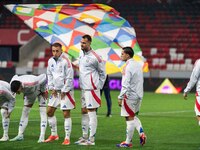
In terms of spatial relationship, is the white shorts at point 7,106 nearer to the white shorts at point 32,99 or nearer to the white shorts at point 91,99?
the white shorts at point 32,99

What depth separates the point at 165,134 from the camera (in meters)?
16.5

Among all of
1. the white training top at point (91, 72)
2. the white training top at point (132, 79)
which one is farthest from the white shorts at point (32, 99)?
the white training top at point (132, 79)

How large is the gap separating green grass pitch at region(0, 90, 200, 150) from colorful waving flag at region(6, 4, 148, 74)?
1991mm

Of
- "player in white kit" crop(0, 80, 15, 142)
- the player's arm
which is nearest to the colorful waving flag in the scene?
"player in white kit" crop(0, 80, 15, 142)

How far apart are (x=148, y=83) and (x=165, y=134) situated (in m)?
20.6

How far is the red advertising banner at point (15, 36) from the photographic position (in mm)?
46625

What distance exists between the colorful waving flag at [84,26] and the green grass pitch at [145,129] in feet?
6.53

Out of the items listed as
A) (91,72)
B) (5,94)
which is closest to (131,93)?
(91,72)

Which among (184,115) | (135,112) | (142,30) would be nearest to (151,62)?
(142,30)

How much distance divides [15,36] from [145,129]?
3004 centimetres

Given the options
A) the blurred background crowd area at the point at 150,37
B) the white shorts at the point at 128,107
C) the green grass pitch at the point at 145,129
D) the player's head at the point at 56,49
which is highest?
the blurred background crowd area at the point at 150,37

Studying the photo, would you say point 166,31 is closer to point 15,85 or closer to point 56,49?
point 56,49

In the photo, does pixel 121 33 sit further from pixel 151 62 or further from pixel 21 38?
pixel 21 38

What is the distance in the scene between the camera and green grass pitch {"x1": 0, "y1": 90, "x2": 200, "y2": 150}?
13867 mm
